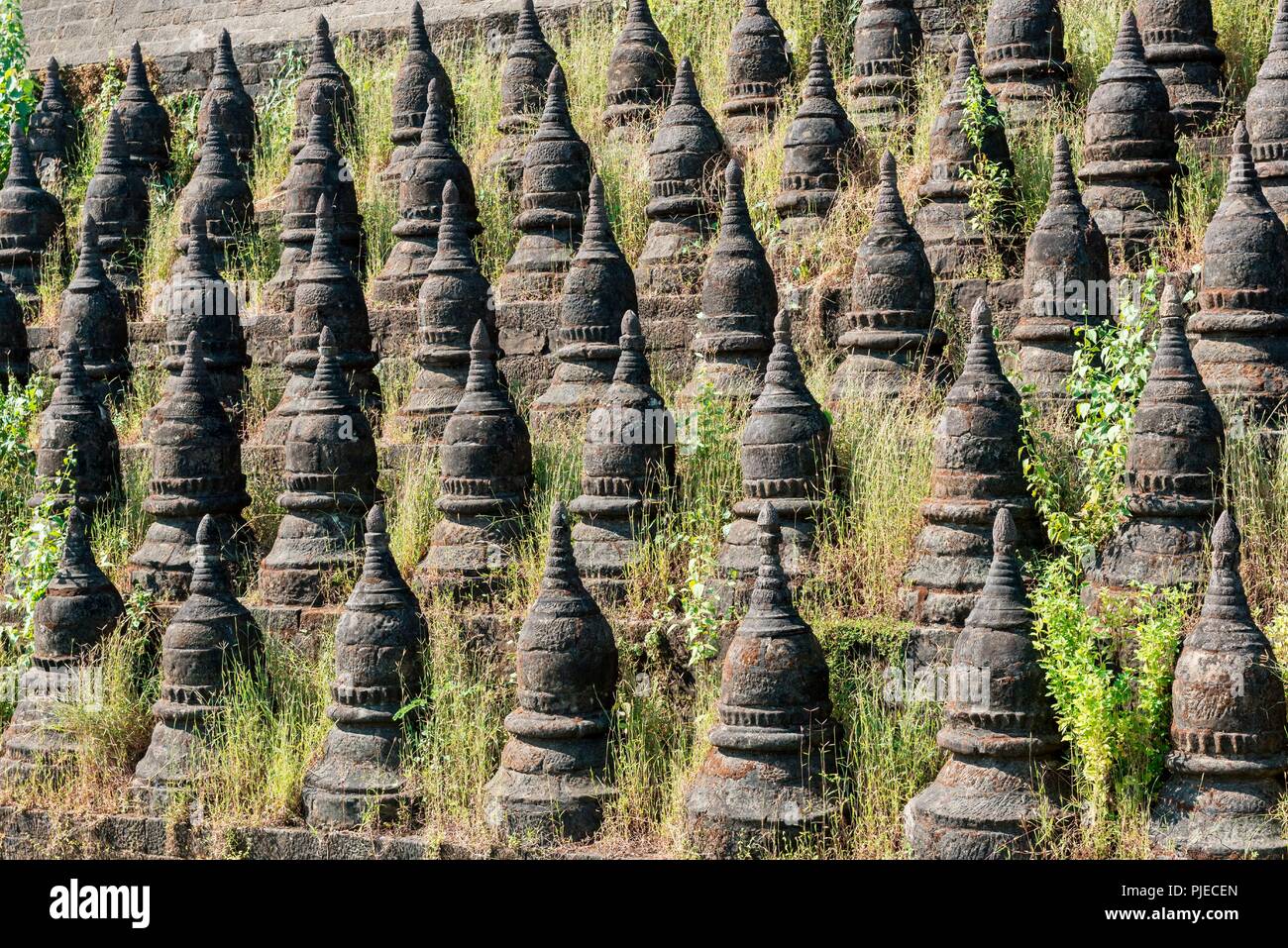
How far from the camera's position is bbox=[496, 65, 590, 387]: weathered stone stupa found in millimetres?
10211

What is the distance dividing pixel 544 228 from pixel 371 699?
3.54 m

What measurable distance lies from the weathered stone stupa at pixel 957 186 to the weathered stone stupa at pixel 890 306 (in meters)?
0.63

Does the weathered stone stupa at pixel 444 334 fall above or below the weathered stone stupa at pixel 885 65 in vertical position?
below

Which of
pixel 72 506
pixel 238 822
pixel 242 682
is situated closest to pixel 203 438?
pixel 72 506

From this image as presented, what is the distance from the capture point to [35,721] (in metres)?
8.59

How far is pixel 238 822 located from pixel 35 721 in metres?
1.31

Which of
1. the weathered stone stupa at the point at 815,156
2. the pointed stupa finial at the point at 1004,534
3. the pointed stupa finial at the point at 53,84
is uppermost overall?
the pointed stupa finial at the point at 53,84

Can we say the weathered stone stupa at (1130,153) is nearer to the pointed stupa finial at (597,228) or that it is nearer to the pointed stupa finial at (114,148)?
the pointed stupa finial at (597,228)

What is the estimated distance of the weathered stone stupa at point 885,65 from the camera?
10.7 meters

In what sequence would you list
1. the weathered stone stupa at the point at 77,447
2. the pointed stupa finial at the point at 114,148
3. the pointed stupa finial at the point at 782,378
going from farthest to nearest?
1. the pointed stupa finial at the point at 114,148
2. the weathered stone stupa at the point at 77,447
3. the pointed stupa finial at the point at 782,378

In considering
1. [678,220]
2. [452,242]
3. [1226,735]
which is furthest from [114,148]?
[1226,735]

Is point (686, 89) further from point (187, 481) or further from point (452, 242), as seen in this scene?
point (187, 481)

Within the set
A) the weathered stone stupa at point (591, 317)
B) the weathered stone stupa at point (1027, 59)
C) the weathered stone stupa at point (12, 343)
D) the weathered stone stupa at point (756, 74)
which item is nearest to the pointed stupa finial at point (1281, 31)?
the weathered stone stupa at point (1027, 59)

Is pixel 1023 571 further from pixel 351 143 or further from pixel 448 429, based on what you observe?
pixel 351 143
